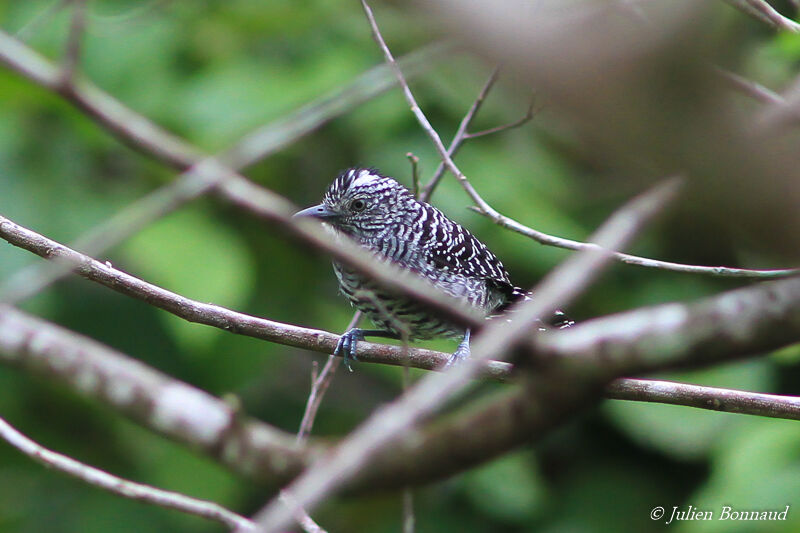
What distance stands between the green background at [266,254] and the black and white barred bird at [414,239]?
0.36 m

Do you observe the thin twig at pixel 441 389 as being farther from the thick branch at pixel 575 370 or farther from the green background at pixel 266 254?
the green background at pixel 266 254

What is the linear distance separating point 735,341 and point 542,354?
0.26m

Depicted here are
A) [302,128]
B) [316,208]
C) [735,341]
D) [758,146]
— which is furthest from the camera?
[316,208]

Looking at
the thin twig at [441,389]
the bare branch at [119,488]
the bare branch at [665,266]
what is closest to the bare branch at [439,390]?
the thin twig at [441,389]

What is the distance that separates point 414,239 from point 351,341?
0.95m

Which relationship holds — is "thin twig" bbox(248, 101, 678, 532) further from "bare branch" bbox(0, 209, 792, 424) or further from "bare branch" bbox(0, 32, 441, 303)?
"bare branch" bbox(0, 209, 792, 424)

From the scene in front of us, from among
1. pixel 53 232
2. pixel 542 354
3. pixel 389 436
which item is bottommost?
pixel 389 436

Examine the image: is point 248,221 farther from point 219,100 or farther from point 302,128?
point 302,128

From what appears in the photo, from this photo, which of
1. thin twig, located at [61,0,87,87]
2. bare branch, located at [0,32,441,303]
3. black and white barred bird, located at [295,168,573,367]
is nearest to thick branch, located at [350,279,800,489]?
bare branch, located at [0,32,441,303]

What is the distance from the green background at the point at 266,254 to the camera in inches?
195

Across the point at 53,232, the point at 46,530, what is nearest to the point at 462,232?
the point at 53,232

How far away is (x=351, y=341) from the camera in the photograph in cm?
371

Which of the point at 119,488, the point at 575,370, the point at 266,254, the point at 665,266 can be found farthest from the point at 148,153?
the point at 266,254

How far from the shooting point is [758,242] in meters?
1.08
